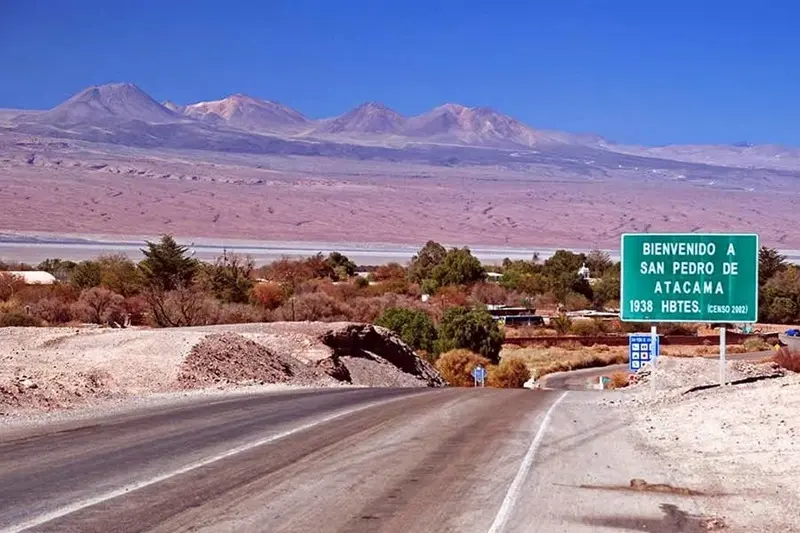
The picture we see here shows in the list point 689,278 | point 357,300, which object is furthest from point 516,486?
point 357,300

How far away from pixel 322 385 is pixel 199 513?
22.8 m

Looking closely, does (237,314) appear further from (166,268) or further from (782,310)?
(782,310)

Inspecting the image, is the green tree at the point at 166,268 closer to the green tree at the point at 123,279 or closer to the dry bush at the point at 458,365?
the green tree at the point at 123,279

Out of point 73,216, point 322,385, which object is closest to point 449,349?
point 322,385

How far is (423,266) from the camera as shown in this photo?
324 ft

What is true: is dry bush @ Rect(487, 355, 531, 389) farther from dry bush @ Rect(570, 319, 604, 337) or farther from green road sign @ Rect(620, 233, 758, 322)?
green road sign @ Rect(620, 233, 758, 322)

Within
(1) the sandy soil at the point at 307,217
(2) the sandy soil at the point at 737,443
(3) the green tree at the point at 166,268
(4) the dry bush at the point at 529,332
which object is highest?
(1) the sandy soil at the point at 307,217

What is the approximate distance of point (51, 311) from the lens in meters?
55.0

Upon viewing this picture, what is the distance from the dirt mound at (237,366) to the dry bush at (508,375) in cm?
1611

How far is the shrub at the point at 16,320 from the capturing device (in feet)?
155

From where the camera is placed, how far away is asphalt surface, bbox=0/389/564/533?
11.8 m

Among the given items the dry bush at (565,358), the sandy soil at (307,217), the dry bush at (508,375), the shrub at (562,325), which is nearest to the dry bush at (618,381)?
the dry bush at (508,375)

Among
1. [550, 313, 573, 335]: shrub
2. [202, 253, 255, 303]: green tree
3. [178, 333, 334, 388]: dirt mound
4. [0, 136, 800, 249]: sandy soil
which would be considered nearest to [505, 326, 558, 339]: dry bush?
[550, 313, 573, 335]: shrub

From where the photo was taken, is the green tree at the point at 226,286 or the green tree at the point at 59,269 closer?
the green tree at the point at 226,286
